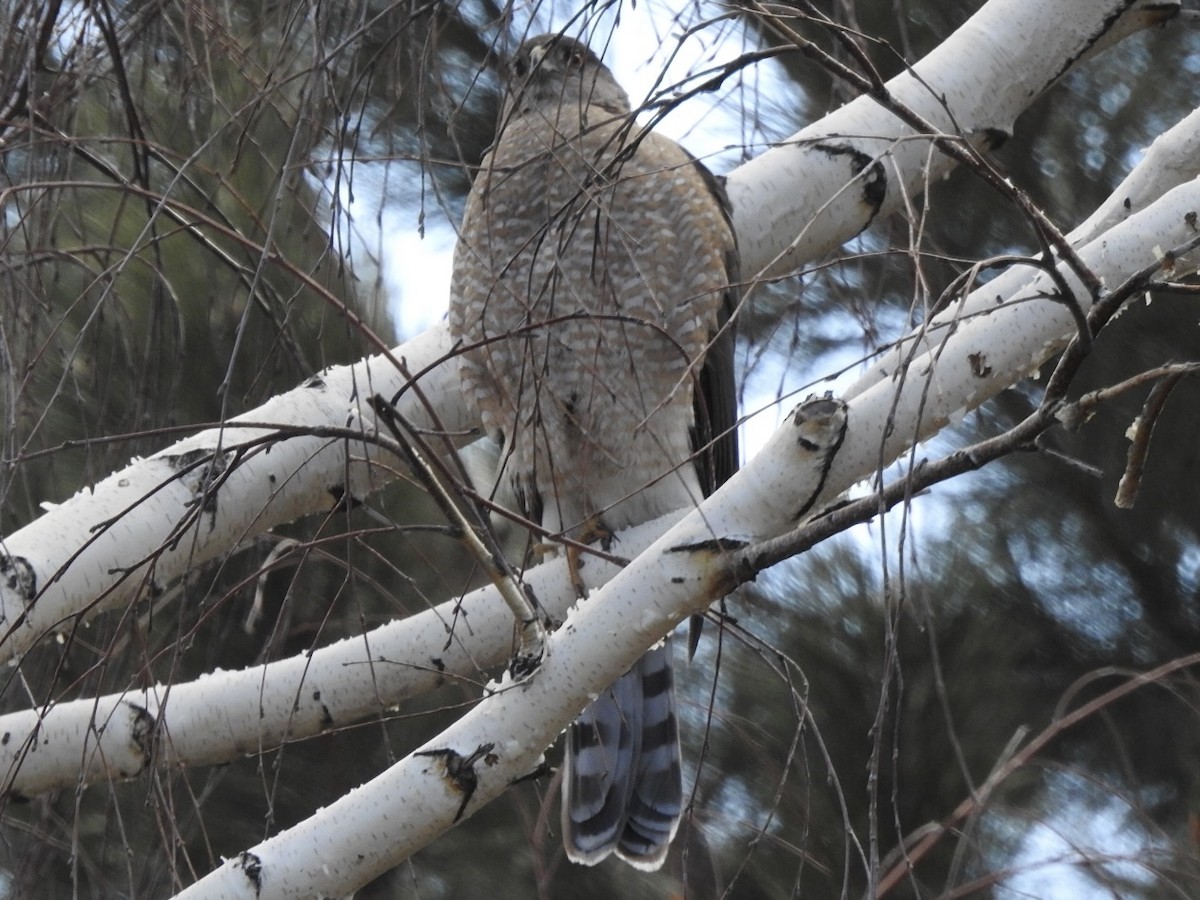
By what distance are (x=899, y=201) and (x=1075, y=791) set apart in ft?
4.90

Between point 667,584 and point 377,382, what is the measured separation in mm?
854

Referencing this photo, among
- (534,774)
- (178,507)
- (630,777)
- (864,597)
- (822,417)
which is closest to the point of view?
(822,417)

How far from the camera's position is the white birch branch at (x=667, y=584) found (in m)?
1.51

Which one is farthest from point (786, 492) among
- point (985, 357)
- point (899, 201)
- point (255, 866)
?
point (899, 201)

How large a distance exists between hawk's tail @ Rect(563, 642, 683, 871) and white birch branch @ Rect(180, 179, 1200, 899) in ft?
2.32

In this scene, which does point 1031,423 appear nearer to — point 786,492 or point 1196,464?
point 786,492

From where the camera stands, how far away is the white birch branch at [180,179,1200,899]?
1.51 metres

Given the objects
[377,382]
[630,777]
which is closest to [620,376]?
[377,382]

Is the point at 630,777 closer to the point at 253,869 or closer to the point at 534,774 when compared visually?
the point at 534,774

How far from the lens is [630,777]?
2.52 m

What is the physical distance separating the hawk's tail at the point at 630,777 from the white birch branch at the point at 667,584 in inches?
27.9

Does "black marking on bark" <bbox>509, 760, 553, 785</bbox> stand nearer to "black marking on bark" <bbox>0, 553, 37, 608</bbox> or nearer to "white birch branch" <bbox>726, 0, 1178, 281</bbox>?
"black marking on bark" <bbox>0, 553, 37, 608</bbox>

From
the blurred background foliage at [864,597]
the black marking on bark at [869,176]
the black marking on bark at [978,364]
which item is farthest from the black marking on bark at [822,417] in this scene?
the blurred background foliage at [864,597]

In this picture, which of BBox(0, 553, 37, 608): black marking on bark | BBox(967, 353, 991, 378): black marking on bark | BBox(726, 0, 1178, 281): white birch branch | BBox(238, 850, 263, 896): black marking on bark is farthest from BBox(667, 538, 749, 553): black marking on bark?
BBox(0, 553, 37, 608): black marking on bark
